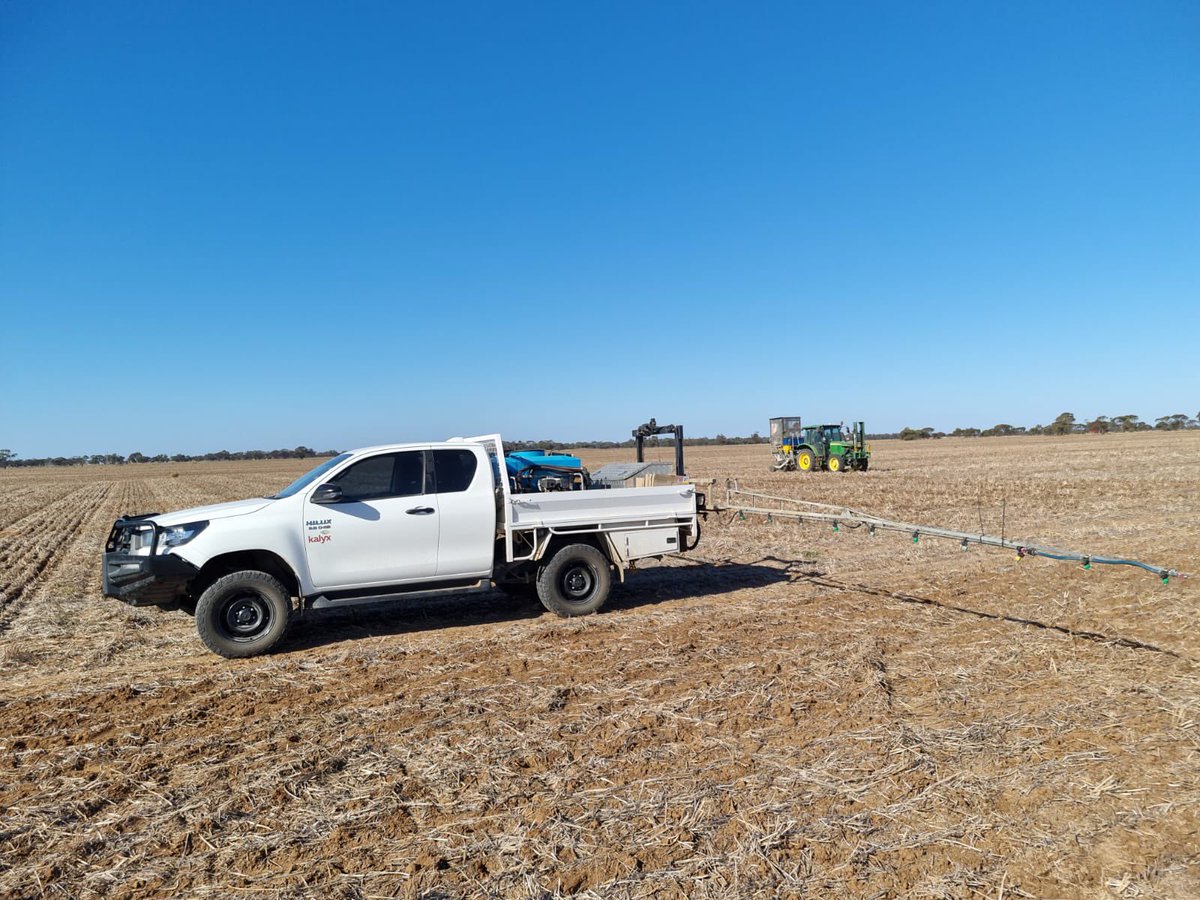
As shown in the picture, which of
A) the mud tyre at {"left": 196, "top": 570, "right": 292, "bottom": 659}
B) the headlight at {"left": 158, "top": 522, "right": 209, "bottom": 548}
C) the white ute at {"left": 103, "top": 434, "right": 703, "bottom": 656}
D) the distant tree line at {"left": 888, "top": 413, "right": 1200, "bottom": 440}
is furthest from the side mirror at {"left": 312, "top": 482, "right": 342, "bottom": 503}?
the distant tree line at {"left": 888, "top": 413, "right": 1200, "bottom": 440}

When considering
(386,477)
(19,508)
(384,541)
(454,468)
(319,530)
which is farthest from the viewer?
(19,508)

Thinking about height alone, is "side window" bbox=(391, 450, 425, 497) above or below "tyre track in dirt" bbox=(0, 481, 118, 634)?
above

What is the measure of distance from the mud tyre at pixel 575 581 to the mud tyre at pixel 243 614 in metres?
2.61

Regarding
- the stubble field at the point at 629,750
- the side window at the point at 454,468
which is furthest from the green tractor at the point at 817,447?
the side window at the point at 454,468

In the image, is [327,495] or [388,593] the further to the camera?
[388,593]

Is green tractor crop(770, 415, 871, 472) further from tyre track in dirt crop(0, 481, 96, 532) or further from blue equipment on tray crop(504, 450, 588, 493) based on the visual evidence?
tyre track in dirt crop(0, 481, 96, 532)

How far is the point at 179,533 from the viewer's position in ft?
21.9

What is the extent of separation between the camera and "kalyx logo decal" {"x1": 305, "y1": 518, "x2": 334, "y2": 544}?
22.8ft

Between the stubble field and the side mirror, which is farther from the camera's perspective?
the side mirror

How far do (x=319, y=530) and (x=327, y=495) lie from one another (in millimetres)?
349

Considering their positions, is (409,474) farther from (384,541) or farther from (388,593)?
(388,593)

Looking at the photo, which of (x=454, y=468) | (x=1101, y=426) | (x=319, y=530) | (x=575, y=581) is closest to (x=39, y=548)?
(x=319, y=530)

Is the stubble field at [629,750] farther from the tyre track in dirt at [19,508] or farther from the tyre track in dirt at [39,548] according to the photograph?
the tyre track in dirt at [19,508]

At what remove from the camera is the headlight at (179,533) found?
21.7 ft
